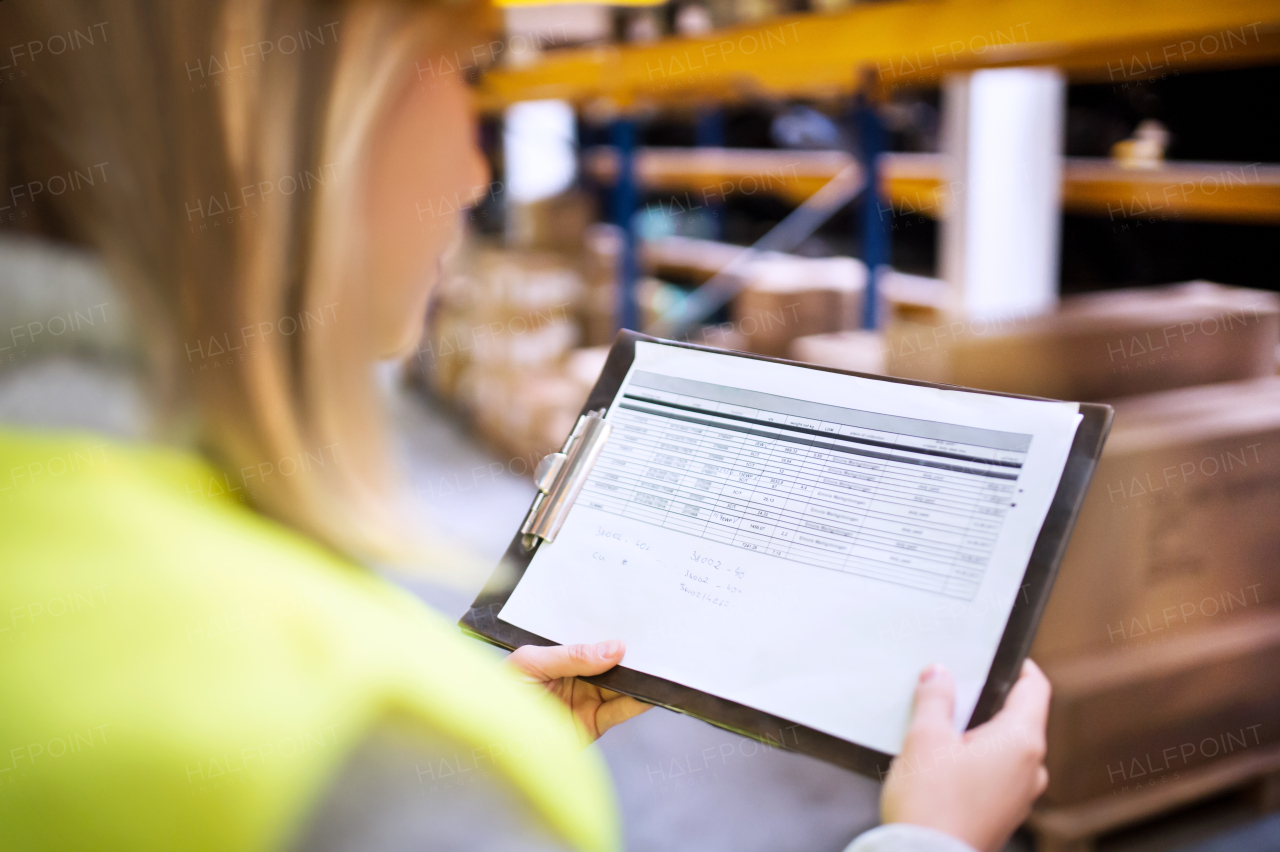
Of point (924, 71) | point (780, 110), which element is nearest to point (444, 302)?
point (780, 110)

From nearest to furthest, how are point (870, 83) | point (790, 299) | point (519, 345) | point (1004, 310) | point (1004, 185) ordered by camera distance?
point (870, 83) → point (1004, 185) → point (1004, 310) → point (790, 299) → point (519, 345)

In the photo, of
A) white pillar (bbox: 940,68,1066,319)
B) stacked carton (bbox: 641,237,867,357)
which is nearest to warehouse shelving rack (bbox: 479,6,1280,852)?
white pillar (bbox: 940,68,1066,319)

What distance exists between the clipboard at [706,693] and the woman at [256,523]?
0.13 feet

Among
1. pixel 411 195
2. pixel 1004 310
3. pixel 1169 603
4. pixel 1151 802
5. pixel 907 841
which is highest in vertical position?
pixel 411 195

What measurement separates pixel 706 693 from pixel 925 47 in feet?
5.15

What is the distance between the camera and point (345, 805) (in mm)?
534

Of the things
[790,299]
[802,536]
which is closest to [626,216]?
[790,299]

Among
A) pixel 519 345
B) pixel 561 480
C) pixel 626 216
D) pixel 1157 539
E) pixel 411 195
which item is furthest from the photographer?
pixel 519 345

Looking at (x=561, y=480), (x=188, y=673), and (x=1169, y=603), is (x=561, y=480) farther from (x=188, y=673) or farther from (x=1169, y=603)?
(x=1169, y=603)

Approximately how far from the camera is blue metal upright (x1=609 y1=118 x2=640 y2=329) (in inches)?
169

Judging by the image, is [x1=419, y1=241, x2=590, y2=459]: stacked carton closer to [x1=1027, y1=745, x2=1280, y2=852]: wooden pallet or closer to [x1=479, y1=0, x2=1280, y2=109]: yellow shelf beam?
[x1=479, y1=0, x2=1280, y2=109]: yellow shelf beam

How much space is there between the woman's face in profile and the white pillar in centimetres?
295

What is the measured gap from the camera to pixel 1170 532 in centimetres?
185

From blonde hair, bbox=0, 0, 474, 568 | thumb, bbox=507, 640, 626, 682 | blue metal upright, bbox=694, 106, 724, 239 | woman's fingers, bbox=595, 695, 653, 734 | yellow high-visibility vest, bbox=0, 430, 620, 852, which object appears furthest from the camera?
blue metal upright, bbox=694, 106, 724, 239
